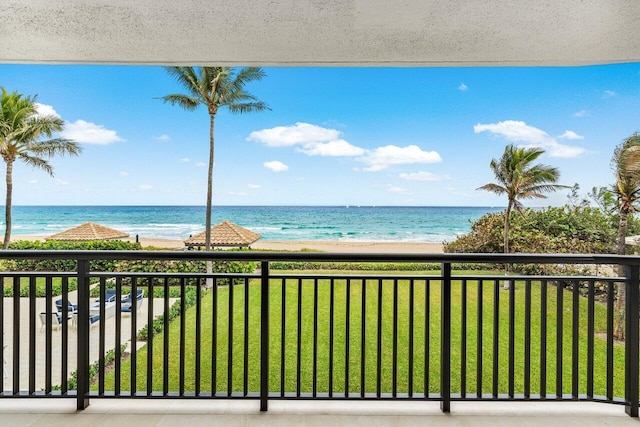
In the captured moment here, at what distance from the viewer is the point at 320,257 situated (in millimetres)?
1840

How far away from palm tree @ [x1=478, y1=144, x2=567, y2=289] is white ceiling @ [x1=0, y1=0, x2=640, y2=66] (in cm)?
965

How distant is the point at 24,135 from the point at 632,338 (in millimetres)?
Result: 13283

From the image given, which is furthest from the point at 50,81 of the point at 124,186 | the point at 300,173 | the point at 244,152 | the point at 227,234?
the point at 227,234

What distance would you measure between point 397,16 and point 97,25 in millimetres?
1660

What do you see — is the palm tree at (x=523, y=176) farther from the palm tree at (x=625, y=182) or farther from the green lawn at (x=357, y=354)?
the green lawn at (x=357, y=354)

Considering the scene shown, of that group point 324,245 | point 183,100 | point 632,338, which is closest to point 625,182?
point 632,338

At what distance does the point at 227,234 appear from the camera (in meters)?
14.3

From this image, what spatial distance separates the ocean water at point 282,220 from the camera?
21.9 meters

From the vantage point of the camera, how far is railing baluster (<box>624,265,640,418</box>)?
1880 mm

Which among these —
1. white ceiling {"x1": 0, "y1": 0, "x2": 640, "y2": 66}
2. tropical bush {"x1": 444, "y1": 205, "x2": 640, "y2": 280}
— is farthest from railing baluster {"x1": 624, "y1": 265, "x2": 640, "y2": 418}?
tropical bush {"x1": 444, "y1": 205, "x2": 640, "y2": 280}

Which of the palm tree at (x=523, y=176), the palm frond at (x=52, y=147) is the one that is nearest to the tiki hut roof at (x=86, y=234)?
the palm frond at (x=52, y=147)

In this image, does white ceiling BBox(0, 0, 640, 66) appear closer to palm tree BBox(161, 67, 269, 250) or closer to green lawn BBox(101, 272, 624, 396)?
green lawn BBox(101, 272, 624, 396)

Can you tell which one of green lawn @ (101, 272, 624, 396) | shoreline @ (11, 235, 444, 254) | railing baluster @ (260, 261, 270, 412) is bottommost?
green lawn @ (101, 272, 624, 396)

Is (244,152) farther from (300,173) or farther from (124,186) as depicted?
(124,186)
